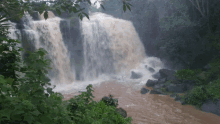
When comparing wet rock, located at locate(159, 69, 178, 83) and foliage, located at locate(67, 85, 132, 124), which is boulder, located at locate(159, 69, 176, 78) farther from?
foliage, located at locate(67, 85, 132, 124)

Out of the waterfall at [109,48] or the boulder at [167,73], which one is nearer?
the boulder at [167,73]

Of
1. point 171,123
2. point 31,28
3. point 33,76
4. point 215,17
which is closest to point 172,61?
point 215,17

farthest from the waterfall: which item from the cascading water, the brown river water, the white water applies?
the brown river water

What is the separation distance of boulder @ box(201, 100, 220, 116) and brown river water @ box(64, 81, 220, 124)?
237mm

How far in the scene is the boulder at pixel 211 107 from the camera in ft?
25.0

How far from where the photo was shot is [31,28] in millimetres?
13188

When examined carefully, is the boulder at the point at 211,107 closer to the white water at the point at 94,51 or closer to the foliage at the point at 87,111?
the white water at the point at 94,51

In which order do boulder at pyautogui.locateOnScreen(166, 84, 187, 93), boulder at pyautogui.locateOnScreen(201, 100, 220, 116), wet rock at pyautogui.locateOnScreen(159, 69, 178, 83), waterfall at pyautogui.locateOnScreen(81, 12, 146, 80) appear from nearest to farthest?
boulder at pyautogui.locateOnScreen(201, 100, 220, 116) → boulder at pyautogui.locateOnScreen(166, 84, 187, 93) → wet rock at pyautogui.locateOnScreen(159, 69, 178, 83) → waterfall at pyautogui.locateOnScreen(81, 12, 146, 80)

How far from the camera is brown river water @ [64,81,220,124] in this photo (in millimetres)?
7158

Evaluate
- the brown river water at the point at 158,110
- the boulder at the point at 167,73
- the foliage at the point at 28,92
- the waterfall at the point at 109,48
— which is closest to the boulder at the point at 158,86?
the brown river water at the point at 158,110

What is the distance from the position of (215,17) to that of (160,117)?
9881 millimetres

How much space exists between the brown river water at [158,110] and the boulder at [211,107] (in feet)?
0.78

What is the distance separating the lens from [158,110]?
8312mm

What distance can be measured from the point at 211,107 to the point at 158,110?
2446 millimetres
